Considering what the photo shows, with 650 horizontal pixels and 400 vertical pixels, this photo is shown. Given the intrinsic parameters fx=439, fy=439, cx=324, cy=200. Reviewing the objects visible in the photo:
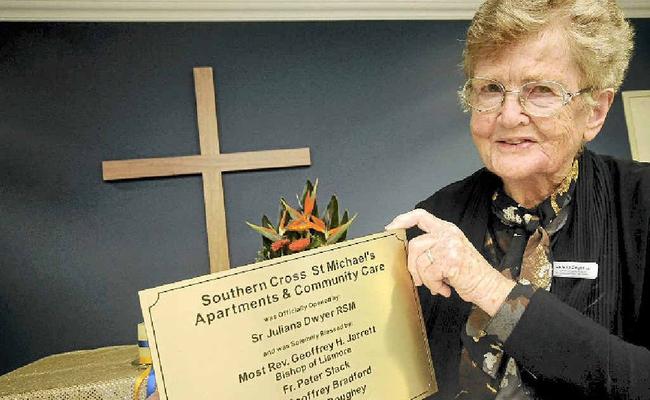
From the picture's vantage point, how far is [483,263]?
2.46 feet

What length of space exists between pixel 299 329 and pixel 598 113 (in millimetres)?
776

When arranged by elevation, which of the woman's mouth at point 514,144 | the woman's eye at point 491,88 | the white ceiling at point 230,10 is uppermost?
the white ceiling at point 230,10

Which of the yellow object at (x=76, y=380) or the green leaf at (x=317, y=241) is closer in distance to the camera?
the yellow object at (x=76, y=380)

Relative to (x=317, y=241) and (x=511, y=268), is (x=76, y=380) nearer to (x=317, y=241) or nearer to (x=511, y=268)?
(x=317, y=241)

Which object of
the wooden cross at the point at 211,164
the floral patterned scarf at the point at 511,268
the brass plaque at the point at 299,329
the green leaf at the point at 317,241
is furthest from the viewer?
the wooden cross at the point at 211,164

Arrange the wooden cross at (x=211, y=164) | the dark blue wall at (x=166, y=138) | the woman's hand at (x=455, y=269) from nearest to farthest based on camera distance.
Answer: the woman's hand at (x=455, y=269) → the dark blue wall at (x=166, y=138) → the wooden cross at (x=211, y=164)

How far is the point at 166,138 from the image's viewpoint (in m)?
2.61

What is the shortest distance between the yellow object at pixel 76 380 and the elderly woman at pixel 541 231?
1154 millimetres

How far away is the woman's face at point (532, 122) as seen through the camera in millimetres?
837

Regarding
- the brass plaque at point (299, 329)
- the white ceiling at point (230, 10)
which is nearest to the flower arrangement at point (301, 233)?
the brass plaque at point (299, 329)

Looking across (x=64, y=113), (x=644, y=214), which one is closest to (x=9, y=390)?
(x=64, y=113)

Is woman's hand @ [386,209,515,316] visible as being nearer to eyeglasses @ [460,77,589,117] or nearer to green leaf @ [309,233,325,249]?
eyeglasses @ [460,77,589,117]

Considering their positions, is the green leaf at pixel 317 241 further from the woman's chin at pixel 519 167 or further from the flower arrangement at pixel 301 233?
the woman's chin at pixel 519 167

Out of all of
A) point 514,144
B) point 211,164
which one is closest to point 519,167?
point 514,144
